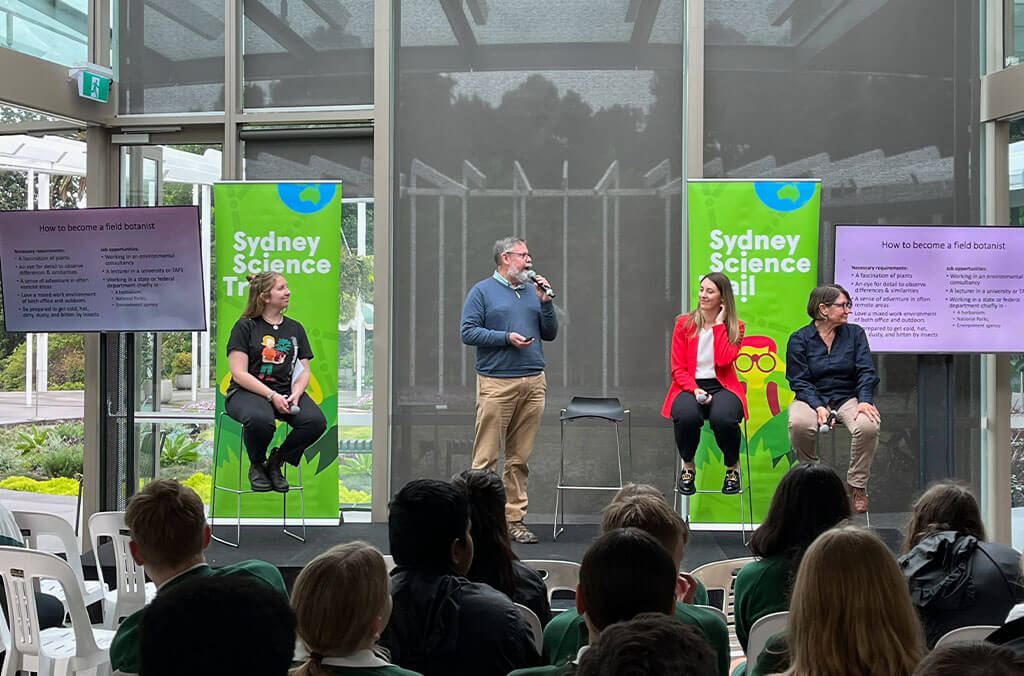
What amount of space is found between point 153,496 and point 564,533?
3.86m

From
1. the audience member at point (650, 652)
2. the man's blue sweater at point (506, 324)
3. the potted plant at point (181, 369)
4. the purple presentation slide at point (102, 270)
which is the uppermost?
the purple presentation slide at point (102, 270)

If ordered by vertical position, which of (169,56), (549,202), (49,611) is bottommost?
(49,611)

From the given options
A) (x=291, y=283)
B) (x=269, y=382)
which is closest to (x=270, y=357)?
(x=269, y=382)

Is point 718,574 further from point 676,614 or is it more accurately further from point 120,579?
point 120,579

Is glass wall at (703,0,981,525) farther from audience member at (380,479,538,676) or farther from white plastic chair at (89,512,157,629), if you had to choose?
audience member at (380,479,538,676)

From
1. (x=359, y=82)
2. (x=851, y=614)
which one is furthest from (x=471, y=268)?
(x=851, y=614)

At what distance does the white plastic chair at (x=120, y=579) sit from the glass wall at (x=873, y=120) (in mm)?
4294

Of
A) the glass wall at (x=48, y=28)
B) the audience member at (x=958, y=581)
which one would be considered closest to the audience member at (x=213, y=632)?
the audience member at (x=958, y=581)

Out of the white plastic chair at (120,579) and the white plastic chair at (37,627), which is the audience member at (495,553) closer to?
the white plastic chair at (37,627)

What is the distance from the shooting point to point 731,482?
19.0 feet

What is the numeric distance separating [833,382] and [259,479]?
3333 mm

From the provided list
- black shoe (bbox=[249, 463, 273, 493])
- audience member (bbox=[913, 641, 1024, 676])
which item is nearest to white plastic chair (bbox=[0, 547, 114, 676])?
black shoe (bbox=[249, 463, 273, 493])

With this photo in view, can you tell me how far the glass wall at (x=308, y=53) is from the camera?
6785mm

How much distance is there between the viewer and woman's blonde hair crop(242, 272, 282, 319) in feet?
19.2
